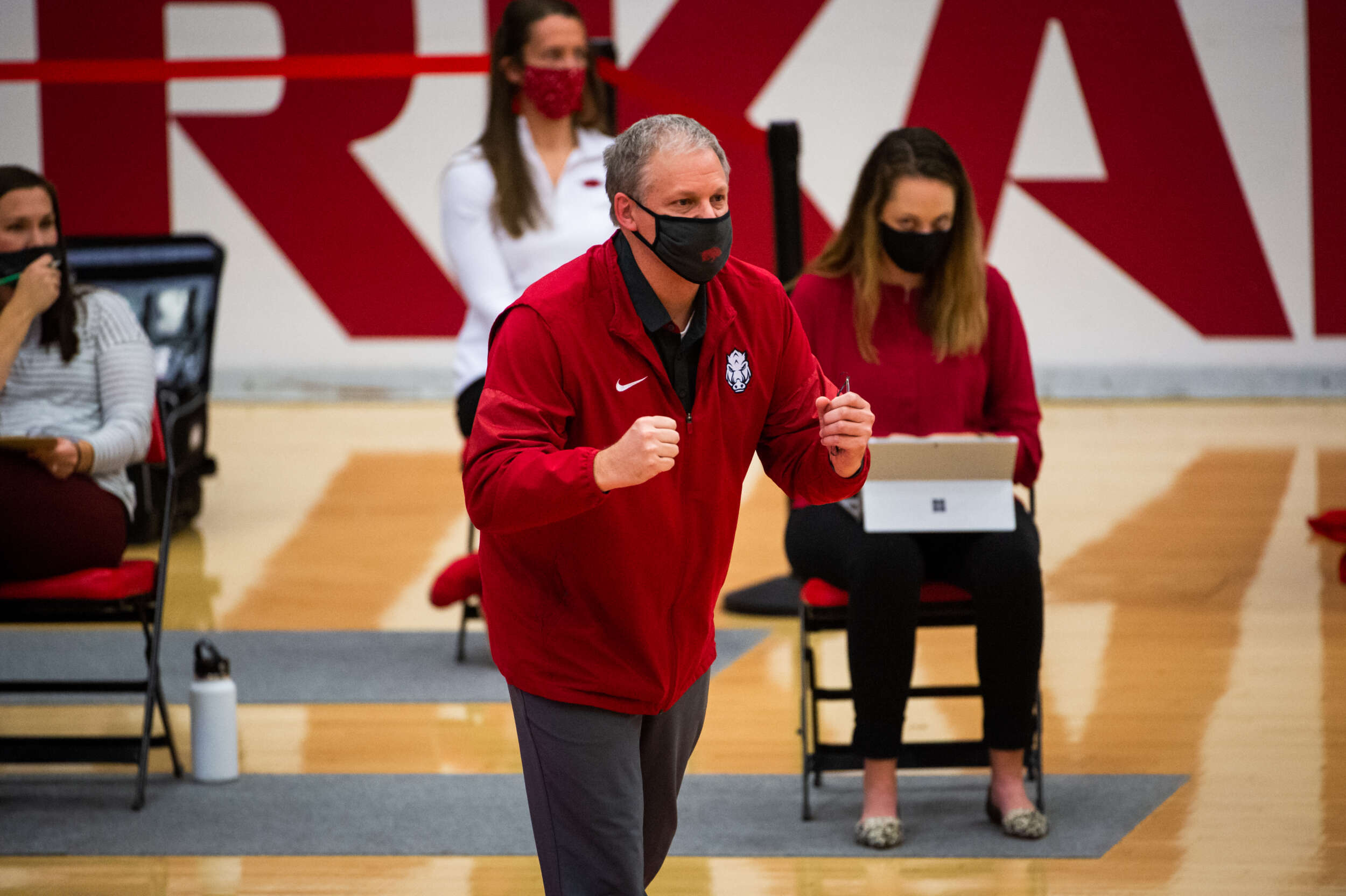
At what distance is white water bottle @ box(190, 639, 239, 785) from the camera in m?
3.37

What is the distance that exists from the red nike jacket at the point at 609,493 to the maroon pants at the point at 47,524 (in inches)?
60.3

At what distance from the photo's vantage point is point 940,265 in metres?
3.14

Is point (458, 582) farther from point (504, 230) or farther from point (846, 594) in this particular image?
point (846, 594)

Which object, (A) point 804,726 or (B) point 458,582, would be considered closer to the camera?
(A) point 804,726

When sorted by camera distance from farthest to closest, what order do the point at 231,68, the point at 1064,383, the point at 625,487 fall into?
the point at 1064,383 < the point at 231,68 < the point at 625,487

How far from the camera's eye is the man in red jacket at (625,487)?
1.91 metres

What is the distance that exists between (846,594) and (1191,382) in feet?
22.5

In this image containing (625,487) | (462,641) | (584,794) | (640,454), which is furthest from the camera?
(462,641)

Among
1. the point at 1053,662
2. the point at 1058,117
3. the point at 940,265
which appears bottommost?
the point at 1053,662

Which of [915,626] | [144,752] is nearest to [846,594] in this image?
[915,626]

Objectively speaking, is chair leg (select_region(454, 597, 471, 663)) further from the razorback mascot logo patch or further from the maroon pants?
the razorback mascot logo patch

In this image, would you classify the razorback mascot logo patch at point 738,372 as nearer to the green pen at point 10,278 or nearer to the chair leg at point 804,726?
the chair leg at point 804,726

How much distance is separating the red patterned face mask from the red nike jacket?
5.70ft

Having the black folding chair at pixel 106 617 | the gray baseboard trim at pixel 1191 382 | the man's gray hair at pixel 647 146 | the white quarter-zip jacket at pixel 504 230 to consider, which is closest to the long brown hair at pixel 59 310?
the black folding chair at pixel 106 617
